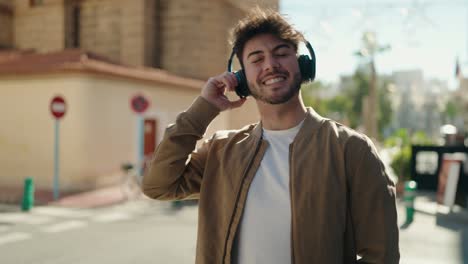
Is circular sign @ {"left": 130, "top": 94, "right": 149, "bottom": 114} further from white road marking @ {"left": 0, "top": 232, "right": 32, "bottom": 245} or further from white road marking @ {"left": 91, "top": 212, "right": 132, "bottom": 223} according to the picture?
white road marking @ {"left": 0, "top": 232, "right": 32, "bottom": 245}

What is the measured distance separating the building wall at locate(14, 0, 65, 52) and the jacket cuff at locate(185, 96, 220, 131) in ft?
94.2

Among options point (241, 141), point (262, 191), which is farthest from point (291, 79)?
point (262, 191)

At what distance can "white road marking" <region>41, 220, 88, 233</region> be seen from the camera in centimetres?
829

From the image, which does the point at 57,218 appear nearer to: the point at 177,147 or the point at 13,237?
the point at 13,237

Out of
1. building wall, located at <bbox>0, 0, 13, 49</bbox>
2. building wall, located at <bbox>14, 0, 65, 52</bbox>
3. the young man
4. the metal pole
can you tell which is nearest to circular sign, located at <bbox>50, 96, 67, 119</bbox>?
the metal pole

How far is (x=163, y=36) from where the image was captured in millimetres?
26875

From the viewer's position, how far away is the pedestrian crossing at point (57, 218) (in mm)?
8082

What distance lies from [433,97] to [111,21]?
135697 millimetres

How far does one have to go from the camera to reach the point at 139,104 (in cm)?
1347

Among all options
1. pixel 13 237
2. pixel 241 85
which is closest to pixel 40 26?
pixel 13 237

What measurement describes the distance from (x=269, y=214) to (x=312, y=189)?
0.73 feet

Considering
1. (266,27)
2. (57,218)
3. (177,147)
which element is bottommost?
(57,218)

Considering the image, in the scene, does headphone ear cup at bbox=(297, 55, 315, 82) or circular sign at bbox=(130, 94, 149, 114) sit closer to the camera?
headphone ear cup at bbox=(297, 55, 315, 82)

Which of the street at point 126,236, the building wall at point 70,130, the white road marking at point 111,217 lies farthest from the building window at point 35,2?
the white road marking at point 111,217
